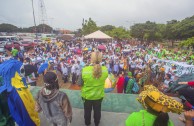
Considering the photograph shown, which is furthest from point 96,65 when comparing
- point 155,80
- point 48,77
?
point 155,80

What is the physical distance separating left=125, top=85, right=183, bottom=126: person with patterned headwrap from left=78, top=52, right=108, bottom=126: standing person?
1.19 m

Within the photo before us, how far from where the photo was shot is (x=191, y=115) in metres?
1.69

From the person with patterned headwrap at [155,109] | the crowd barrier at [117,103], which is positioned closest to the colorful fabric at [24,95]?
the crowd barrier at [117,103]

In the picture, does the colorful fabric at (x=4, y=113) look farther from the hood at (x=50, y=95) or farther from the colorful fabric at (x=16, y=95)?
the hood at (x=50, y=95)

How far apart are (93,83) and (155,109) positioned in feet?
4.51

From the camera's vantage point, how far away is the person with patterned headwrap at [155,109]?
1502 millimetres

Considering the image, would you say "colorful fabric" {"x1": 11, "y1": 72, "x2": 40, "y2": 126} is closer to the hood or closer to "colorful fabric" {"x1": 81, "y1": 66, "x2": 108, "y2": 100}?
the hood

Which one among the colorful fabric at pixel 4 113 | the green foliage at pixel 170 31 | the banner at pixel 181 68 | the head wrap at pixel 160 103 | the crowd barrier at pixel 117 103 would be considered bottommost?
the banner at pixel 181 68

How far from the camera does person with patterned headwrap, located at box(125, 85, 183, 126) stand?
1.50 m

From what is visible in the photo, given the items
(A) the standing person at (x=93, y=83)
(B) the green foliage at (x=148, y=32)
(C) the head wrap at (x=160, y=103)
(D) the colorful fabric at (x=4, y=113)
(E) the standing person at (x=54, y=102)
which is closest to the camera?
(C) the head wrap at (x=160, y=103)

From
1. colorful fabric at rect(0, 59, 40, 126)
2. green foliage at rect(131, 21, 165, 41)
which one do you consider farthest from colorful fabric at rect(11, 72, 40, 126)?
green foliage at rect(131, 21, 165, 41)

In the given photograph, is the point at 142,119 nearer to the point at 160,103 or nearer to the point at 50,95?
the point at 160,103

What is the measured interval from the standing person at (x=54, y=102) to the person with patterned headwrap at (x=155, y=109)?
3.12 ft

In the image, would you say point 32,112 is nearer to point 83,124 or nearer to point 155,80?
point 83,124
